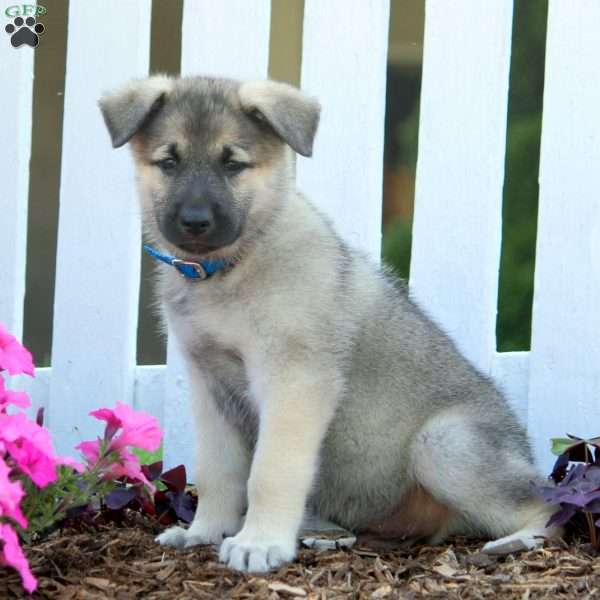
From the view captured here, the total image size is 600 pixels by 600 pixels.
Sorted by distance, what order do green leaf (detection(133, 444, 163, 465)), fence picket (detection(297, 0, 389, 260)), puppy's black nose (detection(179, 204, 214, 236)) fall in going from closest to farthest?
puppy's black nose (detection(179, 204, 214, 236))
fence picket (detection(297, 0, 389, 260))
green leaf (detection(133, 444, 163, 465))

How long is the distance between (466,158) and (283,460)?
172cm

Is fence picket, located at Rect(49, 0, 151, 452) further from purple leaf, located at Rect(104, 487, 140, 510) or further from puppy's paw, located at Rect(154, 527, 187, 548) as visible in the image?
puppy's paw, located at Rect(154, 527, 187, 548)

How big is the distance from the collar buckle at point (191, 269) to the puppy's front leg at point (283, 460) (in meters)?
0.41

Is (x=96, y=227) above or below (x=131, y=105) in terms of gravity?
below

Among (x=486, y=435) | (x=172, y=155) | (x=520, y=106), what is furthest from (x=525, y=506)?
(x=520, y=106)

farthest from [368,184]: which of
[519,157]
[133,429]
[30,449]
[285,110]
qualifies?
[519,157]

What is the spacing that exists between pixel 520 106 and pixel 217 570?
14.9 ft

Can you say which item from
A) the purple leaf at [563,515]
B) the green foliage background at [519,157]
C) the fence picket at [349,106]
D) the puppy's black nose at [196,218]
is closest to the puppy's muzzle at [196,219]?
the puppy's black nose at [196,218]

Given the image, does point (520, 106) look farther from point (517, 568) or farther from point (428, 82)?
point (517, 568)

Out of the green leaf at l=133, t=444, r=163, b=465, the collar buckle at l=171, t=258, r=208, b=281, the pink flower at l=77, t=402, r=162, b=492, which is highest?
the collar buckle at l=171, t=258, r=208, b=281

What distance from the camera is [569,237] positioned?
4.65 meters

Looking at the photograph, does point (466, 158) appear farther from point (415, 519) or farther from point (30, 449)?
point (30, 449)

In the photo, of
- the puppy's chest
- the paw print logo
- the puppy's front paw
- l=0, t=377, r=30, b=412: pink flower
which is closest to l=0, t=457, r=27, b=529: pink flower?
l=0, t=377, r=30, b=412: pink flower

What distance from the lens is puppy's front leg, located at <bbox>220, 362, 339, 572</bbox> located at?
3547mm
